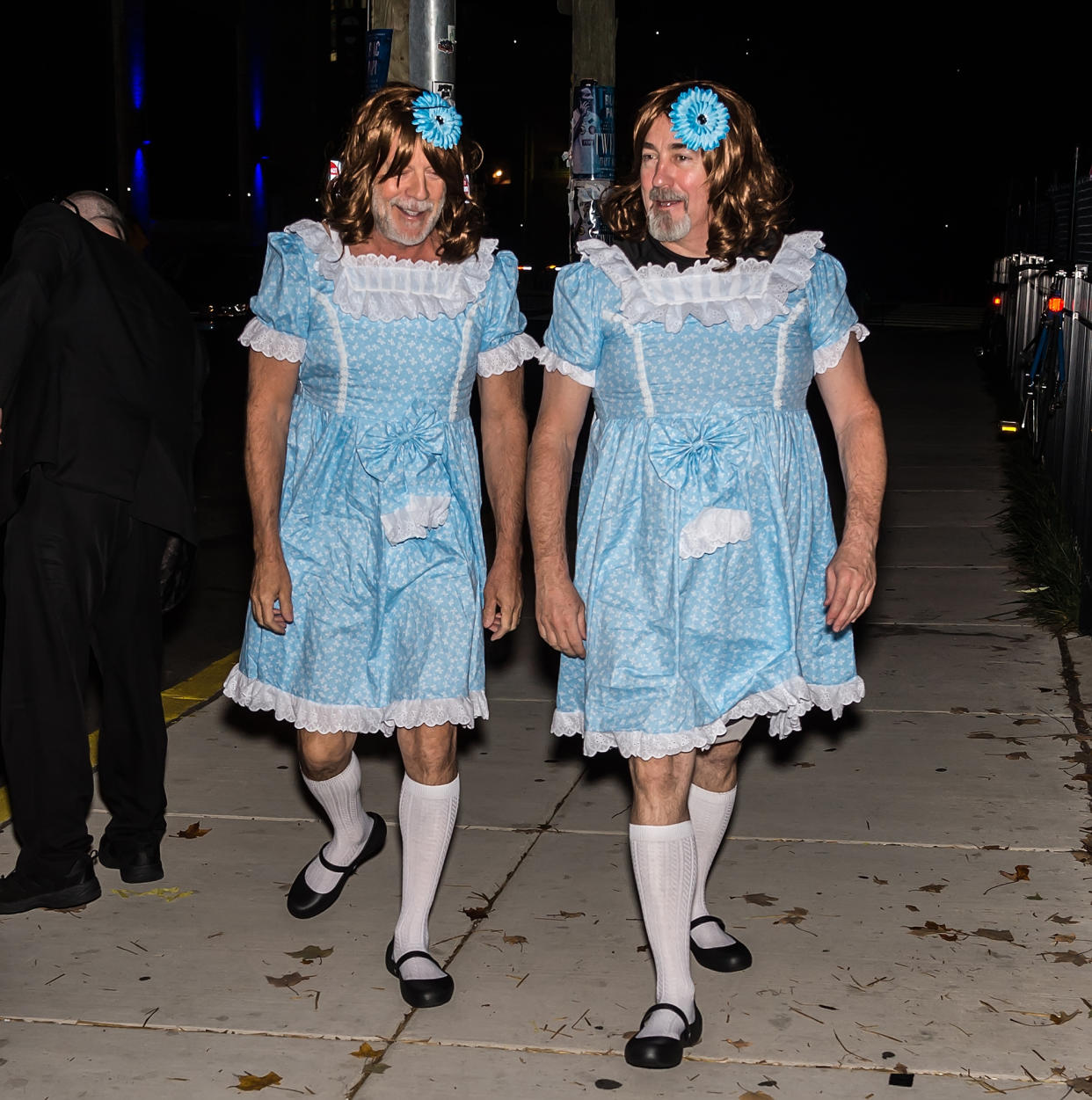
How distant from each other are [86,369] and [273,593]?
101cm

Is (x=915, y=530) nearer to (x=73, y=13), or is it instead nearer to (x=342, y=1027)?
(x=342, y=1027)

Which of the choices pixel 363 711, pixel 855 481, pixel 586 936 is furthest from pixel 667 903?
pixel 855 481

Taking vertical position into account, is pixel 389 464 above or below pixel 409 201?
below

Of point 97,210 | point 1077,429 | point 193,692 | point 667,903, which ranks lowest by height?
point 193,692

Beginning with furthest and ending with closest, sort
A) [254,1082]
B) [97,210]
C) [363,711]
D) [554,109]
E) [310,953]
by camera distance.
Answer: [554,109] < [97,210] < [310,953] < [363,711] < [254,1082]

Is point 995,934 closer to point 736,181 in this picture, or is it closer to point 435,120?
point 736,181

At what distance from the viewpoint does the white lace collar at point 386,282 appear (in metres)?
4.01

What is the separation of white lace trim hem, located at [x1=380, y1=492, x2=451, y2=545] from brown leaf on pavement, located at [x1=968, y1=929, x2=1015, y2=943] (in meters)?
1.84

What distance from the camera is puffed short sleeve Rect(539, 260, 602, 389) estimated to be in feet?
12.1

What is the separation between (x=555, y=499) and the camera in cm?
375

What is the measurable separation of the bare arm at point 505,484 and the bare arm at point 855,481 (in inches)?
30.9

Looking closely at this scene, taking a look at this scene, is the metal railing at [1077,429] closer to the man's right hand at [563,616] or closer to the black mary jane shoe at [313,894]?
the black mary jane shoe at [313,894]

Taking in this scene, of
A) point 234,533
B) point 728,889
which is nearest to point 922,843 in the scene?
point 728,889

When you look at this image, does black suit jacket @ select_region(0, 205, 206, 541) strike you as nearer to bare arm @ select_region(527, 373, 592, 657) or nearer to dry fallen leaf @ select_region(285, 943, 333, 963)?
dry fallen leaf @ select_region(285, 943, 333, 963)
